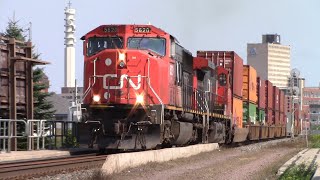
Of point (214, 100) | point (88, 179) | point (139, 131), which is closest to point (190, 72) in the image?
point (214, 100)

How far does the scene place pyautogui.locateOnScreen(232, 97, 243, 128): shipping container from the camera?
92.8 feet

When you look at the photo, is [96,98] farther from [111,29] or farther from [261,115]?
[261,115]

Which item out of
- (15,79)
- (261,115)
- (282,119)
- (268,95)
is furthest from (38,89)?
(282,119)

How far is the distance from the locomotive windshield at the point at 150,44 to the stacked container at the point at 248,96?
655 inches

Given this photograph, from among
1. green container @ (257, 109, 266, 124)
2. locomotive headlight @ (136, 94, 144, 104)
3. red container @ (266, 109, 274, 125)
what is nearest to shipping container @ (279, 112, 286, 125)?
red container @ (266, 109, 274, 125)

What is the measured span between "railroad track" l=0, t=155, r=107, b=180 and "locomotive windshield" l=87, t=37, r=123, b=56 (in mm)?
4016

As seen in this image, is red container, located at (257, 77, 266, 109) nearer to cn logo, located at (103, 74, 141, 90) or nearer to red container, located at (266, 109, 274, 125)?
red container, located at (266, 109, 274, 125)

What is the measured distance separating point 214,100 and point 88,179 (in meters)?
14.7

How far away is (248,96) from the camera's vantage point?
33625mm

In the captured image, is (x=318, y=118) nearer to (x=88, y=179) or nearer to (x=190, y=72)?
(x=190, y=72)

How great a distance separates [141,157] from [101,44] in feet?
14.1

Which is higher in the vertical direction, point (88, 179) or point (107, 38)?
point (107, 38)

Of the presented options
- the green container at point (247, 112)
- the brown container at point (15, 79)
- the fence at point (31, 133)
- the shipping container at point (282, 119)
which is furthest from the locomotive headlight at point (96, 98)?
the shipping container at point (282, 119)

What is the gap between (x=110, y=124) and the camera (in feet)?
53.2
